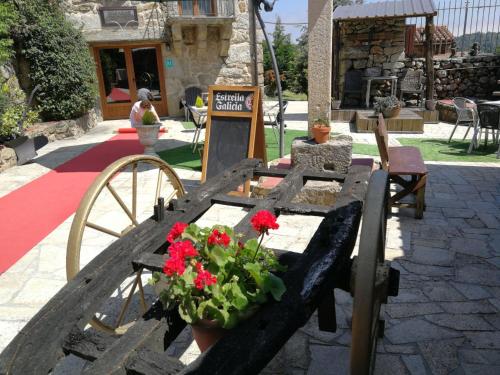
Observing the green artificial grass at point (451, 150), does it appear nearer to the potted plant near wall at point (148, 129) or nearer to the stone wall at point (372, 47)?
the stone wall at point (372, 47)

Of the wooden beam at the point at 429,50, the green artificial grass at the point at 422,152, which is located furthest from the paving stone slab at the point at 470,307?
the wooden beam at the point at 429,50

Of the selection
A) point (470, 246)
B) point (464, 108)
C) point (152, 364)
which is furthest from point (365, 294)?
point (464, 108)

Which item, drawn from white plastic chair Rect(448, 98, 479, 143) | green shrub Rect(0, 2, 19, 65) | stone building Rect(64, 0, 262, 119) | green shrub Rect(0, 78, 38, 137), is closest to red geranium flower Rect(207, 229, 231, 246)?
white plastic chair Rect(448, 98, 479, 143)

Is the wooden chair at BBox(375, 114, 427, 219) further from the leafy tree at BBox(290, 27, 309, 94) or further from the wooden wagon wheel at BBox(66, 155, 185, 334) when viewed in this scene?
the leafy tree at BBox(290, 27, 309, 94)

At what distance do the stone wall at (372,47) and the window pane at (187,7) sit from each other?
402 cm

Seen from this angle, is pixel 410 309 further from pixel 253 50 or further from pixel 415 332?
pixel 253 50

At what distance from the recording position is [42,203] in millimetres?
5223

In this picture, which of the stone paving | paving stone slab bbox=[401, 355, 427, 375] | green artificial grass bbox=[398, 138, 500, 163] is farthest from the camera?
green artificial grass bbox=[398, 138, 500, 163]

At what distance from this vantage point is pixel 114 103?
11.8 meters

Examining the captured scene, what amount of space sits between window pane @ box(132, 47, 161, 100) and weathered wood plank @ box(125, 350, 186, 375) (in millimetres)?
11348

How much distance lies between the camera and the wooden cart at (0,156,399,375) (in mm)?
1178

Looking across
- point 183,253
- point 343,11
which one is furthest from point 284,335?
point 343,11

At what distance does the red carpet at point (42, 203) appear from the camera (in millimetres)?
4129

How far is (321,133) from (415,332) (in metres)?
2.32
